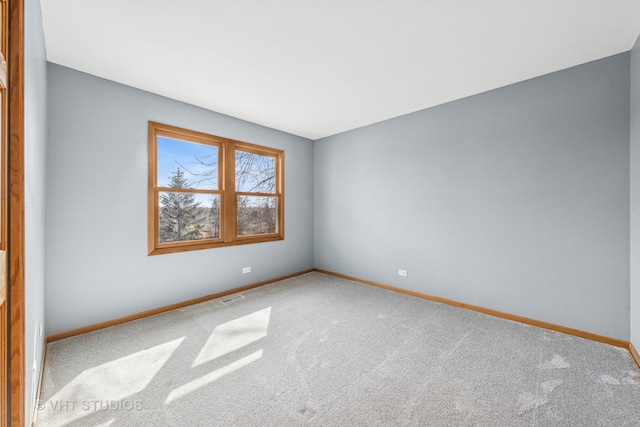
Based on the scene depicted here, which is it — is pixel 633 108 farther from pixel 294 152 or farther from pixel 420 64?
pixel 294 152

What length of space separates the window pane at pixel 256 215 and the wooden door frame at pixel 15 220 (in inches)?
116

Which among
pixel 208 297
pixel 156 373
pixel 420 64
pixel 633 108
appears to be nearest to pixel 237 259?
pixel 208 297

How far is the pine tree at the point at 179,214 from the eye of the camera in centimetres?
326

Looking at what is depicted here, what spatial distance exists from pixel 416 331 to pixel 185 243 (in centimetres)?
288

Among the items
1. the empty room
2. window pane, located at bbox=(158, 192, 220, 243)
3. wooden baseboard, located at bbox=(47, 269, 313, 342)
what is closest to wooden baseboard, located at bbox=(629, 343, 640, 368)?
the empty room

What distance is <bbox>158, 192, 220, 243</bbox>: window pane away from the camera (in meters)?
3.26

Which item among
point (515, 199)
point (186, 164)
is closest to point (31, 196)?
point (186, 164)

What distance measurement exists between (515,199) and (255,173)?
3472 mm

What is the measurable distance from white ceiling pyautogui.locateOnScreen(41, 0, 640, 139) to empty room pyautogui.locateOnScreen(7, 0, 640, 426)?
0.9 inches

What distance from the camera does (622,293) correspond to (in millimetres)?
2365

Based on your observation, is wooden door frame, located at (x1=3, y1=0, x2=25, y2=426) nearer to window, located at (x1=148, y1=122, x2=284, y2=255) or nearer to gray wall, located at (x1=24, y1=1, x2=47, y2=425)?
gray wall, located at (x1=24, y1=1, x2=47, y2=425)

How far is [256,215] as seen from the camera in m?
4.30

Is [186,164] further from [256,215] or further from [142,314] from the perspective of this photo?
[142,314]

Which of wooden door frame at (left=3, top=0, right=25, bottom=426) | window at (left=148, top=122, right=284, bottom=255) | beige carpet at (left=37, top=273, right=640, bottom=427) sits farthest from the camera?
window at (left=148, top=122, right=284, bottom=255)
